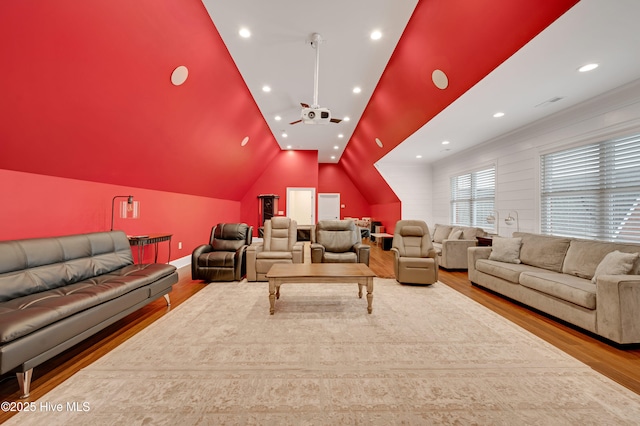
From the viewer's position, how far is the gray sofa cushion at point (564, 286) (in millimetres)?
2337

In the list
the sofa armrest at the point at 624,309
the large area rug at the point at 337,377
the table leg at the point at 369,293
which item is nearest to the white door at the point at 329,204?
the table leg at the point at 369,293

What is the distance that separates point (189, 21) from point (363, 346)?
390 cm

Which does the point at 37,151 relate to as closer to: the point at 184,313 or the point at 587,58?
the point at 184,313

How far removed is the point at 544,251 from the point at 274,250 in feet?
13.3

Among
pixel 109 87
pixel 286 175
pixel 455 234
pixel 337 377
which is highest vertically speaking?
pixel 286 175

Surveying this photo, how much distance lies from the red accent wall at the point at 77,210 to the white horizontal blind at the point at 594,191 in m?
6.69

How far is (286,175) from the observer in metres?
9.11

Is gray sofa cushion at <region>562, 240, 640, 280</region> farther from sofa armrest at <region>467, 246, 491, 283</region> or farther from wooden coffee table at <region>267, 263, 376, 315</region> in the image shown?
wooden coffee table at <region>267, 263, 376, 315</region>

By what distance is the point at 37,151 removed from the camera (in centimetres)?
251

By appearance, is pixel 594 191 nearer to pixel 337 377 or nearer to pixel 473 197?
pixel 473 197

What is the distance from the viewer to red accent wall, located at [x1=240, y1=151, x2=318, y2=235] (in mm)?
9070

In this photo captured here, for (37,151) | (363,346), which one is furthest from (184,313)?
(37,151)

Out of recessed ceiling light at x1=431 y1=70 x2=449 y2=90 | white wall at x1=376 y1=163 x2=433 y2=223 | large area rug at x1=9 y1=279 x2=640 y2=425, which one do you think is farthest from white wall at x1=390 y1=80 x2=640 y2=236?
large area rug at x1=9 y1=279 x2=640 y2=425

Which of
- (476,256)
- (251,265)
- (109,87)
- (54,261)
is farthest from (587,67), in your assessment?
(54,261)
